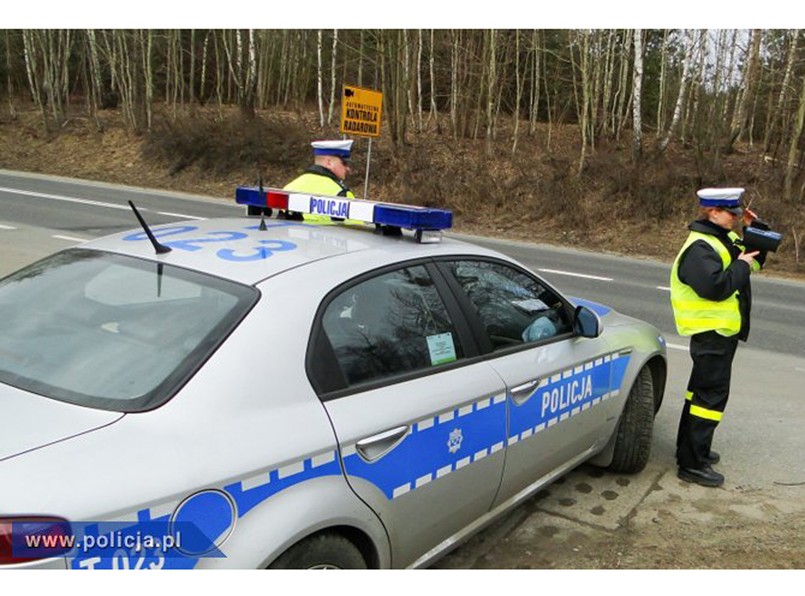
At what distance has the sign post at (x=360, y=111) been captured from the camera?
1251 cm

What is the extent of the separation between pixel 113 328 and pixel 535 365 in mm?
1772

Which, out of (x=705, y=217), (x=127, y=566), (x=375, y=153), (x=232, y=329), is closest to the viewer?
(x=127, y=566)

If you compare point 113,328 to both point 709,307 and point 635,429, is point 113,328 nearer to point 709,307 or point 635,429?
point 635,429

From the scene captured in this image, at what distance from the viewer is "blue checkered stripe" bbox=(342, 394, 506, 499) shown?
2211 millimetres

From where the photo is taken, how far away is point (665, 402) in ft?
17.8

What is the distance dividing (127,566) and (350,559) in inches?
28.8

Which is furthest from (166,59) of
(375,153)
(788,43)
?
(788,43)

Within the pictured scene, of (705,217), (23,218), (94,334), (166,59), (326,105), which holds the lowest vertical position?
(23,218)

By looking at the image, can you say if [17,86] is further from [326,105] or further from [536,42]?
[536,42]

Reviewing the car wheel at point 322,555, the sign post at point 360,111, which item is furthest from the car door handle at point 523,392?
the sign post at point 360,111

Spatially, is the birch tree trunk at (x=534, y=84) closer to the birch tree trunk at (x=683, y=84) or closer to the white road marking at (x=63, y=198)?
the birch tree trunk at (x=683, y=84)

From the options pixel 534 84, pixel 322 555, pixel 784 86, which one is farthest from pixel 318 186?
pixel 534 84

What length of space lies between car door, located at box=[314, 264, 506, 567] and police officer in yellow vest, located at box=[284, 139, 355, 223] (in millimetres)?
1989

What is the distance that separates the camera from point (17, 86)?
34.4 m
